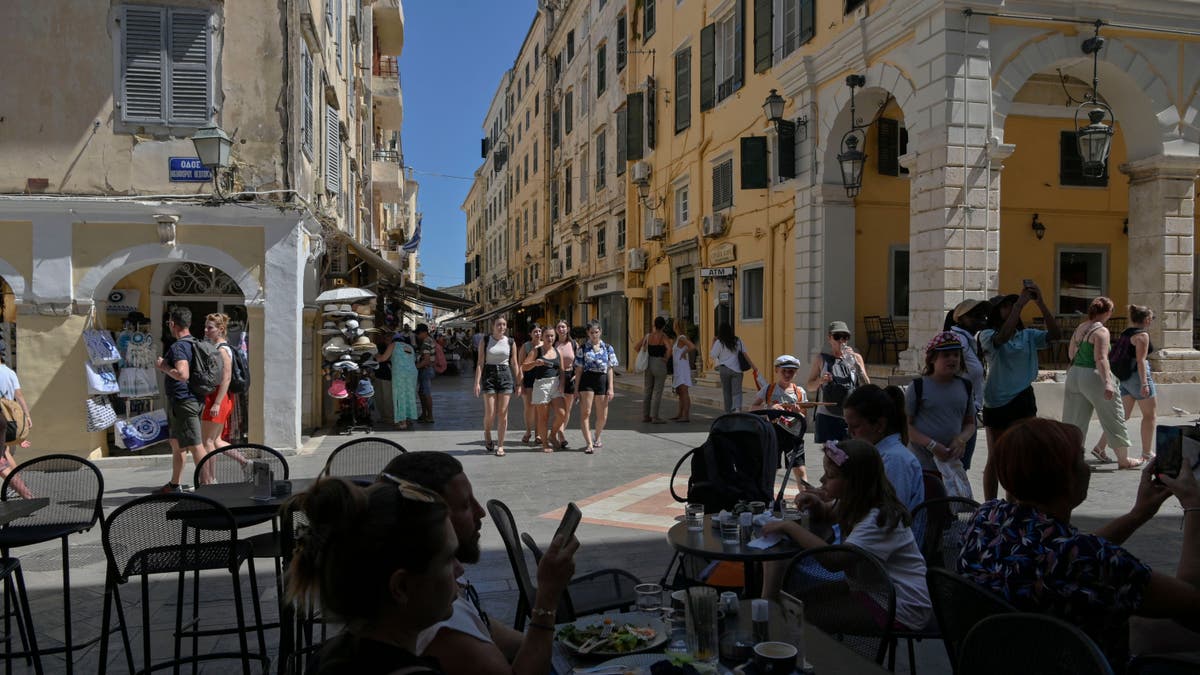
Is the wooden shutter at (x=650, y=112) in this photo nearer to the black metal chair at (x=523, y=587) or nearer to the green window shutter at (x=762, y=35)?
the green window shutter at (x=762, y=35)

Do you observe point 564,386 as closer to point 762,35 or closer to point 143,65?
point 143,65

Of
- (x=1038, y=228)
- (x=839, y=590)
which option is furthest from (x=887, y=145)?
(x=839, y=590)

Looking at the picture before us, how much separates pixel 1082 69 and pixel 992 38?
7.51 ft

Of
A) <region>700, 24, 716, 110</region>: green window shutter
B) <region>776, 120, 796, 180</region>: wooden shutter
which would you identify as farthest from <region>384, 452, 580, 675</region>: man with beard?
<region>700, 24, 716, 110</region>: green window shutter

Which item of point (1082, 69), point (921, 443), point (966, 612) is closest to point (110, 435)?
point (921, 443)

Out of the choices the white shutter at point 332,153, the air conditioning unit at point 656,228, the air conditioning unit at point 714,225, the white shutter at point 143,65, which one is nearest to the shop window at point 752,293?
the air conditioning unit at point 714,225

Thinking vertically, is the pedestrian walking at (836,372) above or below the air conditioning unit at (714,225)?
below

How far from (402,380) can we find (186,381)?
559 centimetres

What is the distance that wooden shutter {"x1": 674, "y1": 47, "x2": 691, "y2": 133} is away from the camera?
Result: 67.6ft

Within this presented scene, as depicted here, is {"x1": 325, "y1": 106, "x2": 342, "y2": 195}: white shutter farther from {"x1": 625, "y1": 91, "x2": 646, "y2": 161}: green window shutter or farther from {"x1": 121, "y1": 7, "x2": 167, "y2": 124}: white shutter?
{"x1": 625, "y1": 91, "x2": 646, "y2": 161}: green window shutter

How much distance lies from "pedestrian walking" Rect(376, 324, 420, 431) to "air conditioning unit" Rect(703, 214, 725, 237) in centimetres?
830

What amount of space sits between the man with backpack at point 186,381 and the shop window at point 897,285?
11725 mm

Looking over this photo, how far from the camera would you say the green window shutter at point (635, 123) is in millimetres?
23078

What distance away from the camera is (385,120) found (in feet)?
84.9
